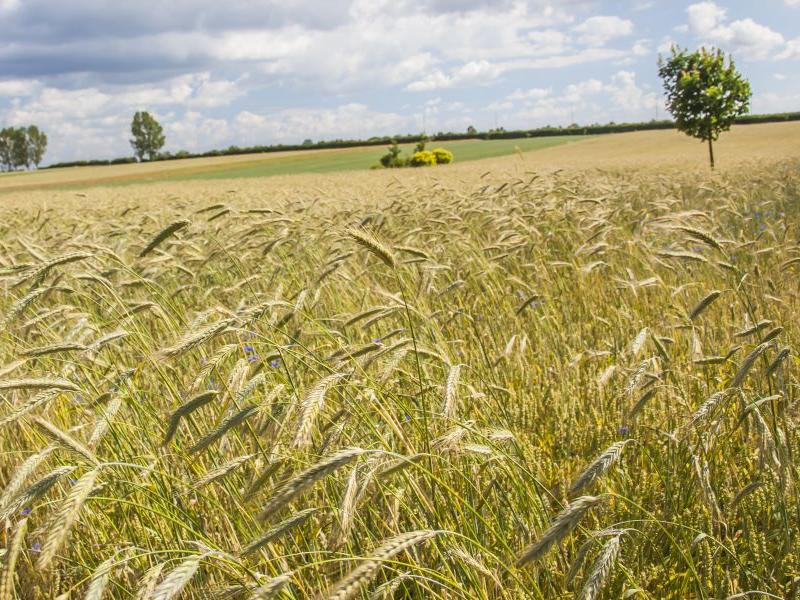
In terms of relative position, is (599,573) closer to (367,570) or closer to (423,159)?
(367,570)

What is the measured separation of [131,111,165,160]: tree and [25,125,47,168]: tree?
30376mm

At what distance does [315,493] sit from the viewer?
227 centimetres

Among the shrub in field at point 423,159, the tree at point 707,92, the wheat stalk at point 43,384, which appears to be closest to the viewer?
the wheat stalk at point 43,384

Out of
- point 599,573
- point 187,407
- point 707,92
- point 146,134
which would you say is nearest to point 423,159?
point 707,92

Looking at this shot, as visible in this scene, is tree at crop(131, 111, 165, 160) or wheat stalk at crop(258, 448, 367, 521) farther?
tree at crop(131, 111, 165, 160)

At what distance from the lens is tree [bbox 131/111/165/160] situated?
398 ft

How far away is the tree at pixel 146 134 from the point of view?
121m

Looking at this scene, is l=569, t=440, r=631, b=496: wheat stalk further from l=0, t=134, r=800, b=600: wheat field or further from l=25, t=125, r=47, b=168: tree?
l=25, t=125, r=47, b=168: tree

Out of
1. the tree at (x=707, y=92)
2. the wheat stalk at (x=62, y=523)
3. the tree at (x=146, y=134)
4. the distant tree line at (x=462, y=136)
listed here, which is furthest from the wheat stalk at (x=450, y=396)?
the tree at (x=146, y=134)

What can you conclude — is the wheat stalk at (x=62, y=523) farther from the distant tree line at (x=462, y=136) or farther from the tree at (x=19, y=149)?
the tree at (x=19, y=149)

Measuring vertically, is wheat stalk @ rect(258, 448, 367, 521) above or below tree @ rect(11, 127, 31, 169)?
below

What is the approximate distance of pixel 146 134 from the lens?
123 metres

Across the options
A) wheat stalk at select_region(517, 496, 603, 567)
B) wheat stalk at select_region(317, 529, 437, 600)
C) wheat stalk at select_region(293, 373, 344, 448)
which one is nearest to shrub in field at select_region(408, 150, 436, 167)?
wheat stalk at select_region(293, 373, 344, 448)

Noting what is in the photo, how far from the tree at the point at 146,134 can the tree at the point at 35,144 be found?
30376mm
